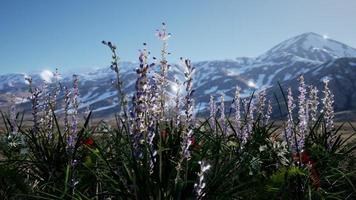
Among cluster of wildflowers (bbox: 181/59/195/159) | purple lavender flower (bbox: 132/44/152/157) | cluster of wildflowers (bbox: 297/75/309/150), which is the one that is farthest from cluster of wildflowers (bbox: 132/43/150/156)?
cluster of wildflowers (bbox: 297/75/309/150)

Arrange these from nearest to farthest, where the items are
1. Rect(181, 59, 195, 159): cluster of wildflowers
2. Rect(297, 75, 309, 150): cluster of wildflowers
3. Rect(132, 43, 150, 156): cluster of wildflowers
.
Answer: Rect(132, 43, 150, 156): cluster of wildflowers
Rect(181, 59, 195, 159): cluster of wildflowers
Rect(297, 75, 309, 150): cluster of wildflowers

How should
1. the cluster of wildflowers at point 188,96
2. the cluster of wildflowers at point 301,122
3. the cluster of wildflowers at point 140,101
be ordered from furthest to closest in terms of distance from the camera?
the cluster of wildflowers at point 301,122 → the cluster of wildflowers at point 188,96 → the cluster of wildflowers at point 140,101

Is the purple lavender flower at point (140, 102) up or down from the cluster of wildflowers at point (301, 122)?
up

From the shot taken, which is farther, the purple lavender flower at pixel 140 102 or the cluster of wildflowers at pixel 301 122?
the cluster of wildflowers at pixel 301 122

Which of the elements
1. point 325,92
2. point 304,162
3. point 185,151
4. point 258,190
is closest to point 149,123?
point 185,151

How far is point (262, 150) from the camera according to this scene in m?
6.44

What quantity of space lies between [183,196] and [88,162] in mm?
1643

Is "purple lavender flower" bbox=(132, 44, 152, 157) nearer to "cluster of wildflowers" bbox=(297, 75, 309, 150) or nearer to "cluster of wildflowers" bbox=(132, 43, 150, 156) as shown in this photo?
"cluster of wildflowers" bbox=(132, 43, 150, 156)

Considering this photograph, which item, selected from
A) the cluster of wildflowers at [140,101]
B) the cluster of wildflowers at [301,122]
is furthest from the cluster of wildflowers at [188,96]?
the cluster of wildflowers at [301,122]

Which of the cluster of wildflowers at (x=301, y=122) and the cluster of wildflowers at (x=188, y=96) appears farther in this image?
the cluster of wildflowers at (x=301, y=122)

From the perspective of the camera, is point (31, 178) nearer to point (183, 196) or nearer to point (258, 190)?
point (183, 196)

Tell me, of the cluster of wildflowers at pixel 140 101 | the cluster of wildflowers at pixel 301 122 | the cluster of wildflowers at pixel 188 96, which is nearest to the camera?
the cluster of wildflowers at pixel 140 101

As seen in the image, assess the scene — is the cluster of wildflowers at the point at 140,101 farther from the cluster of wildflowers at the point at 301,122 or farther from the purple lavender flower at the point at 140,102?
the cluster of wildflowers at the point at 301,122

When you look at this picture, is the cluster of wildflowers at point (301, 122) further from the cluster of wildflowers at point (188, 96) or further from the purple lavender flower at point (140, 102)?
the purple lavender flower at point (140, 102)
